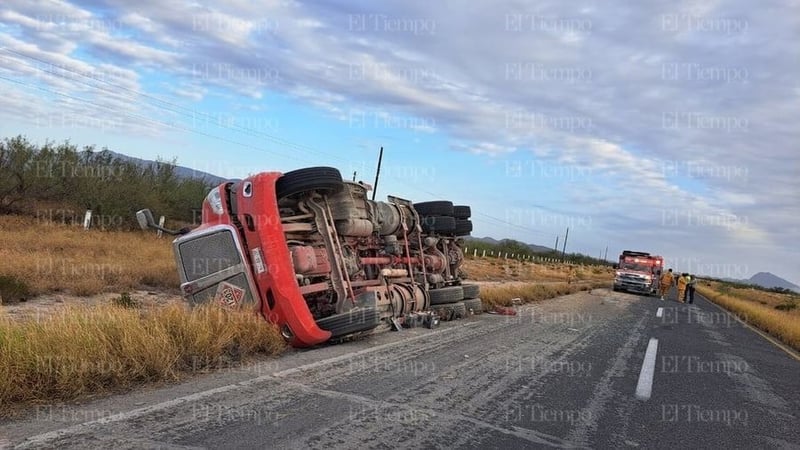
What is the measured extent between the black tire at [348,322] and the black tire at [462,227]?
7188mm

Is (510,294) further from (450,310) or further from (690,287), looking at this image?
(690,287)

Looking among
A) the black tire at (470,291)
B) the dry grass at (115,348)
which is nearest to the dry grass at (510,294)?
the black tire at (470,291)

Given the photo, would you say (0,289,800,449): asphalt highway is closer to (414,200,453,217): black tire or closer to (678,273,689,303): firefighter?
(414,200,453,217): black tire

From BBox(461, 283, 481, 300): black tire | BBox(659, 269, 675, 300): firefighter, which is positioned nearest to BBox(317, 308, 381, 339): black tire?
BBox(461, 283, 481, 300): black tire

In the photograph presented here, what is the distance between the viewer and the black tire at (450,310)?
1241cm

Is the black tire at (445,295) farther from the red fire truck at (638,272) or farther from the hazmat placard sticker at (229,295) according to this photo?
the red fire truck at (638,272)

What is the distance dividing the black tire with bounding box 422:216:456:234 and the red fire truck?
2546cm

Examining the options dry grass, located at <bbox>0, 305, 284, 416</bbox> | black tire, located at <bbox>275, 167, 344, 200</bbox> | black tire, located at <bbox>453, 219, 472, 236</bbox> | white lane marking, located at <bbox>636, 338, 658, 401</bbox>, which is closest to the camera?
dry grass, located at <bbox>0, 305, 284, 416</bbox>

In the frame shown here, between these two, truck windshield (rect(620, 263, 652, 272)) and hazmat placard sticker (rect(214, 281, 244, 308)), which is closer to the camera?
hazmat placard sticker (rect(214, 281, 244, 308))

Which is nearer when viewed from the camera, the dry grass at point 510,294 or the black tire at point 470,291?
the black tire at point 470,291

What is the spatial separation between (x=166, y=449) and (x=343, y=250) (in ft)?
20.3

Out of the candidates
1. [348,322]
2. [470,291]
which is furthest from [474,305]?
[348,322]

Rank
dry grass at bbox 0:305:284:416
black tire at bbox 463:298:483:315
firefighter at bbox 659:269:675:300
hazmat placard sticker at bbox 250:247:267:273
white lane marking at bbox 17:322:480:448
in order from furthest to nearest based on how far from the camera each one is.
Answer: firefighter at bbox 659:269:675:300
black tire at bbox 463:298:483:315
hazmat placard sticker at bbox 250:247:267:273
dry grass at bbox 0:305:284:416
white lane marking at bbox 17:322:480:448

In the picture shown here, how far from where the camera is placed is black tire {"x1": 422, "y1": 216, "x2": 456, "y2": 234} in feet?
45.8
